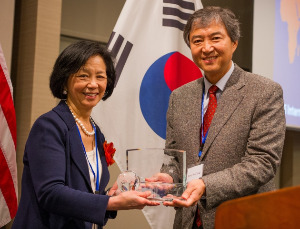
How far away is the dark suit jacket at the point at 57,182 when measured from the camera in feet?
4.94

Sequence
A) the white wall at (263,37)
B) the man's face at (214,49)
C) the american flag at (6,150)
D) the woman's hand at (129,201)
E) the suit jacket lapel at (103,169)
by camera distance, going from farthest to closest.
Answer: the white wall at (263,37)
the american flag at (6,150)
the man's face at (214,49)
the suit jacket lapel at (103,169)
the woman's hand at (129,201)

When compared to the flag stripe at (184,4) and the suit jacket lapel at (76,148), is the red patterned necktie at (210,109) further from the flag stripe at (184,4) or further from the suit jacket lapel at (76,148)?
the flag stripe at (184,4)

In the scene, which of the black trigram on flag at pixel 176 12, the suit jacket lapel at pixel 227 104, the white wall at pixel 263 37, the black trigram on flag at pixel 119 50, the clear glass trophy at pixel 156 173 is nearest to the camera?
the clear glass trophy at pixel 156 173

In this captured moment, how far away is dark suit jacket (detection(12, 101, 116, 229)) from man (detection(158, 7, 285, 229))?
14.5 inches

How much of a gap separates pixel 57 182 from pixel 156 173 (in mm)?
366

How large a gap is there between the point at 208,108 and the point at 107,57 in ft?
1.73

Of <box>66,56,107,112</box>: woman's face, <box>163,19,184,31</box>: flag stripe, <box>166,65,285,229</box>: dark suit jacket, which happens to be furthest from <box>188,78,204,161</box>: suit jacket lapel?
<box>163,19,184,31</box>: flag stripe

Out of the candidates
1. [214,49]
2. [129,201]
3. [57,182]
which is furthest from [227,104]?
[57,182]

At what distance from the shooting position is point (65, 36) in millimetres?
3650

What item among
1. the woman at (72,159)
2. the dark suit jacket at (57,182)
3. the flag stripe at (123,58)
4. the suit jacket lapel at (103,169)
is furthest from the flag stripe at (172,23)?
the dark suit jacket at (57,182)

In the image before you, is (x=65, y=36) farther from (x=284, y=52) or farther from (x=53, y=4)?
(x=284, y=52)

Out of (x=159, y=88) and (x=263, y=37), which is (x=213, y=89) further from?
Answer: (x=263, y=37)

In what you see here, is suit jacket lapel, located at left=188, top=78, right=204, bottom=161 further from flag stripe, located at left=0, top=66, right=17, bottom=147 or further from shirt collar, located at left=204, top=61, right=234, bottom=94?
flag stripe, located at left=0, top=66, right=17, bottom=147

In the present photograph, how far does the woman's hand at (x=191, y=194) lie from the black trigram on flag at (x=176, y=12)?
1.71 meters
